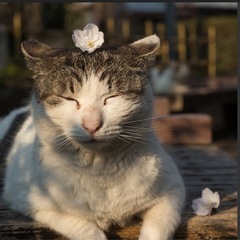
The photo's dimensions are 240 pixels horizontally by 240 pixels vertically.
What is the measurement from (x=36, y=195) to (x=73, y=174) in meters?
0.24

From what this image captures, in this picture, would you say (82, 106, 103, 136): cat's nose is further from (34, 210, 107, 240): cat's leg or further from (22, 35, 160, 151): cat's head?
(34, 210, 107, 240): cat's leg

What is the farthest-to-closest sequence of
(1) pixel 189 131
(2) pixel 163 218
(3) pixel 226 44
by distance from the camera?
(3) pixel 226 44
(1) pixel 189 131
(2) pixel 163 218

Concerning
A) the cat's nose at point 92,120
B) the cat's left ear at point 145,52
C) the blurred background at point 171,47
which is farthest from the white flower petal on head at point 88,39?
the blurred background at point 171,47

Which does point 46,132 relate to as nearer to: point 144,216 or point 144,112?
point 144,112

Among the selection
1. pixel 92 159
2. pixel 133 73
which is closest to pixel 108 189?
pixel 92 159

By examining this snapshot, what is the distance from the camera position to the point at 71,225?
220cm

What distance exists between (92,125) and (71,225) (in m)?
0.50

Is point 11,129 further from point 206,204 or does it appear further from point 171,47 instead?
point 171,47

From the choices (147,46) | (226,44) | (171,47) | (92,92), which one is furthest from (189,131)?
(226,44)

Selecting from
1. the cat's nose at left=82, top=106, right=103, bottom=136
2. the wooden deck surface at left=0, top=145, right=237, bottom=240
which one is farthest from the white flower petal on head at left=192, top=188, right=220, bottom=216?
the cat's nose at left=82, top=106, right=103, bottom=136

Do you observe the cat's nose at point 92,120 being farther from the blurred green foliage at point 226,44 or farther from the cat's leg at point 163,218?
the blurred green foliage at point 226,44

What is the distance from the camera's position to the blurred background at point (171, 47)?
24.7ft

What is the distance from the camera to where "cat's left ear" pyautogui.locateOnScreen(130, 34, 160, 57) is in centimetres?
230

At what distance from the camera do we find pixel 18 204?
8.17ft
